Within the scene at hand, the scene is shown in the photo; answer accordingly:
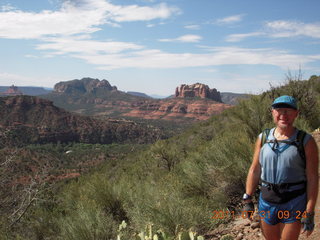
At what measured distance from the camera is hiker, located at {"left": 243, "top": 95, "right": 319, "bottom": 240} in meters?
2.52

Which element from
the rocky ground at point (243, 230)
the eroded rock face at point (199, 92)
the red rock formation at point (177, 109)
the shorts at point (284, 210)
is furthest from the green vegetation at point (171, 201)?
→ the eroded rock face at point (199, 92)

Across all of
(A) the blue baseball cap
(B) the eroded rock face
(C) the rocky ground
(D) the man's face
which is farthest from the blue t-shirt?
(B) the eroded rock face

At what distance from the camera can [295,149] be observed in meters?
2.57

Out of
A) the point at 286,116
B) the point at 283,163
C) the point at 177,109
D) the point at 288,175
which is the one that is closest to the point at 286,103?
the point at 286,116

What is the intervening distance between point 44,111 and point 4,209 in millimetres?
85851

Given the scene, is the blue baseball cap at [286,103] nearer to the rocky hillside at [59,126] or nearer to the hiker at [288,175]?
the hiker at [288,175]

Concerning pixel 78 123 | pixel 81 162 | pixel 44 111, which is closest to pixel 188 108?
pixel 78 123

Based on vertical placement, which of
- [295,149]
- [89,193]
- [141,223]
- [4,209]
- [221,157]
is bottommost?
[4,209]

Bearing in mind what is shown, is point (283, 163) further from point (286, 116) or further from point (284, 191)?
point (286, 116)

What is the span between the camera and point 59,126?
8606 cm

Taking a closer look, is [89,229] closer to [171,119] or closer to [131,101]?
[171,119]

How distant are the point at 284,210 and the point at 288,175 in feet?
1.22

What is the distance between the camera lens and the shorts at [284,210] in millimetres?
2604

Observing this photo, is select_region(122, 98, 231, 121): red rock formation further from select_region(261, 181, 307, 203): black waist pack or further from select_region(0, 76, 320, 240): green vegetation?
select_region(261, 181, 307, 203): black waist pack
